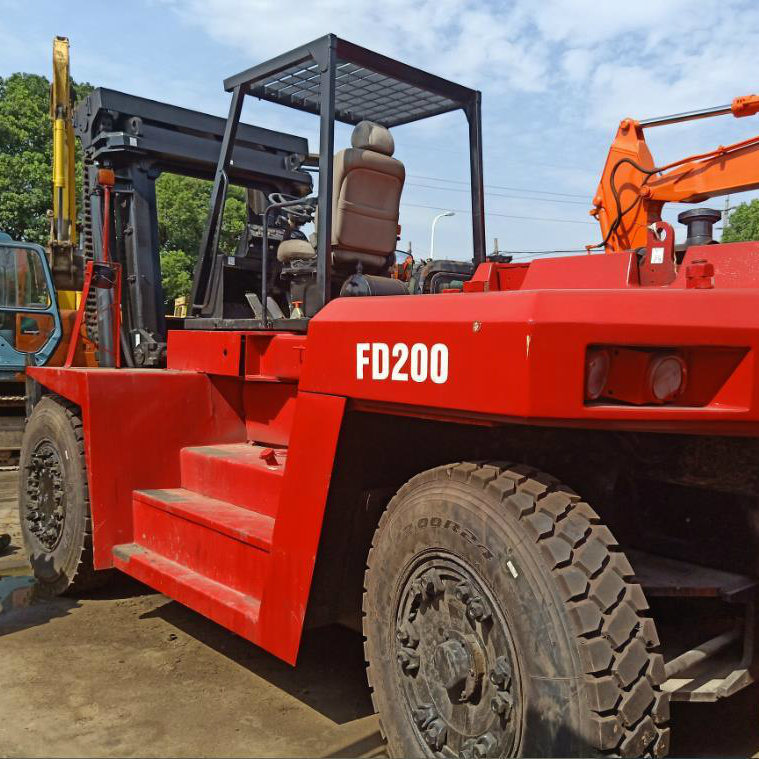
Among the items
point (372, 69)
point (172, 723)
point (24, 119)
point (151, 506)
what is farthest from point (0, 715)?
point (24, 119)

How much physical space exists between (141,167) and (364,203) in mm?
2005

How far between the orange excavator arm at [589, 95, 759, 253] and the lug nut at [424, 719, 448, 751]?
13.2 feet

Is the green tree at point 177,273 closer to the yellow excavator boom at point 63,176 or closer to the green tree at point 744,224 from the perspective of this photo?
the yellow excavator boom at point 63,176

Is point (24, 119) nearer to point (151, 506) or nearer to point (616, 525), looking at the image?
point (151, 506)

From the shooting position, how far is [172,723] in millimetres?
3090

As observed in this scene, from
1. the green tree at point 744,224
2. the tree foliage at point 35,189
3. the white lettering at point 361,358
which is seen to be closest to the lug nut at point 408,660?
the white lettering at point 361,358

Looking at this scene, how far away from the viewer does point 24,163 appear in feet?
83.0

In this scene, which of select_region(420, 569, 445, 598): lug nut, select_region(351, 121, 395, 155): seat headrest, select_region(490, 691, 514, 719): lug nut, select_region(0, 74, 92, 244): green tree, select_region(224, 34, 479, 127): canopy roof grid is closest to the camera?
select_region(490, 691, 514, 719): lug nut

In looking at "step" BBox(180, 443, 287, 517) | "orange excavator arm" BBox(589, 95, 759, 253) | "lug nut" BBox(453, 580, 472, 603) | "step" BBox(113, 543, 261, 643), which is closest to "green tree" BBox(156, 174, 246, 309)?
"orange excavator arm" BBox(589, 95, 759, 253)

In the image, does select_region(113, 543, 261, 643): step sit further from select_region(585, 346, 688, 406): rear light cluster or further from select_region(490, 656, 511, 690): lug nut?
select_region(585, 346, 688, 406): rear light cluster

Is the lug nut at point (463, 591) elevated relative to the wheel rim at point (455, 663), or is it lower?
elevated

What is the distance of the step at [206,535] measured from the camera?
3.20 m

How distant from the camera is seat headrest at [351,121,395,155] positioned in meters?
3.84

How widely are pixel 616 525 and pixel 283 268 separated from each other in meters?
2.07
